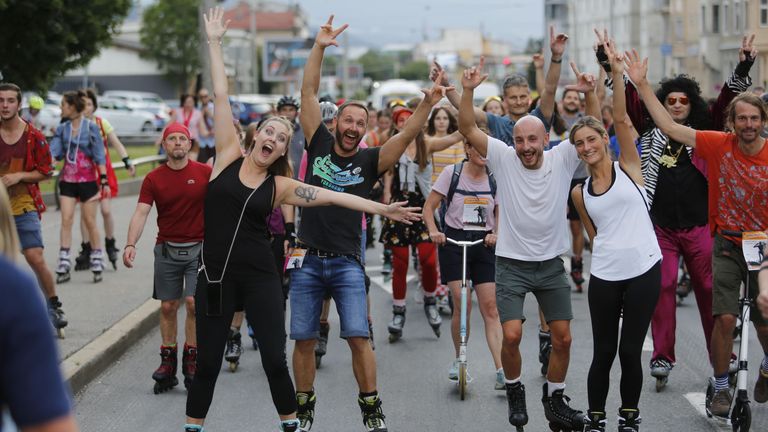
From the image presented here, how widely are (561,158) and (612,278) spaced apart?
0.88 metres

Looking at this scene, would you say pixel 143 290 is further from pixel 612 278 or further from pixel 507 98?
pixel 612 278

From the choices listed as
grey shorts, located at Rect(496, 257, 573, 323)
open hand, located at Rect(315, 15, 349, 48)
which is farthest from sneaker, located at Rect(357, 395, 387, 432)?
open hand, located at Rect(315, 15, 349, 48)

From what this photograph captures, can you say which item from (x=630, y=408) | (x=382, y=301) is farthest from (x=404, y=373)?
(x=382, y=301)

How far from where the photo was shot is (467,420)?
297 inches

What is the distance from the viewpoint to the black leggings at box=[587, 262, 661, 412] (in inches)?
256

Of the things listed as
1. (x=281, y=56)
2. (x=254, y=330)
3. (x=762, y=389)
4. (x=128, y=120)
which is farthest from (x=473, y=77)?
(x=281, y=56)

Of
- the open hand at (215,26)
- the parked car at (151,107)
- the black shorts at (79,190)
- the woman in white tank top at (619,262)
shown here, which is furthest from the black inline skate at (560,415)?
the parked car at (151,107)

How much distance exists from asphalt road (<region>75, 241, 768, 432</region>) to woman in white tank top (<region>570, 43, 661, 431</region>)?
778mm

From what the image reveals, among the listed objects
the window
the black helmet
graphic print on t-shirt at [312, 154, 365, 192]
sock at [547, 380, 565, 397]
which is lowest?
sock at [547, 380, 565, 397]

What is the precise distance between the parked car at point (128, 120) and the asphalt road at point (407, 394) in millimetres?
40740

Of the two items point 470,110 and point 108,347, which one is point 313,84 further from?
point 108,347

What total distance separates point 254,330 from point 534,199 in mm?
1824

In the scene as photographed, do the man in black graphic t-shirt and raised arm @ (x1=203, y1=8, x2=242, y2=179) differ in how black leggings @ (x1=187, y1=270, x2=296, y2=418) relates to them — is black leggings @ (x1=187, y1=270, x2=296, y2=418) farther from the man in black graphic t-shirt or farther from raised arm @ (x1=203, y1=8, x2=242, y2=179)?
raised arm @ (x1=203, y1=8, x2=242, y2=179)

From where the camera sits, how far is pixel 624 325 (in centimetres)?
660
